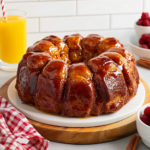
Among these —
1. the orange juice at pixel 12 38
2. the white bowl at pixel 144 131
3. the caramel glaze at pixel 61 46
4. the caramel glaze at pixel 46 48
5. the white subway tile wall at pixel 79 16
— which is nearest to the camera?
the white bowl at pixel 144 131

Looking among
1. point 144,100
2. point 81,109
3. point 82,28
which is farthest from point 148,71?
point 81,109

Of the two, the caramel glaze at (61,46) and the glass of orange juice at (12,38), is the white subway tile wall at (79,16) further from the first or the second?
the caramel glaze at (61,46)

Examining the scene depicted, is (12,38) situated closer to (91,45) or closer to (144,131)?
(91,45)

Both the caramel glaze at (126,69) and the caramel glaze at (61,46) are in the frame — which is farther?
the caramel glaze at (61,46)

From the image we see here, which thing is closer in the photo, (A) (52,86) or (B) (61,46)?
(A) (52,86)

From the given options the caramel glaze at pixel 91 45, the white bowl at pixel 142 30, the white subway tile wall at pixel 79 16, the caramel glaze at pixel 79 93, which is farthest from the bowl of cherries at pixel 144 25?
the caramel glaze at pixel 79 93

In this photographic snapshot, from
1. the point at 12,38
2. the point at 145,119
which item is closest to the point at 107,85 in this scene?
the point at 145,119

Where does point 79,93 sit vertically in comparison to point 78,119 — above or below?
above
